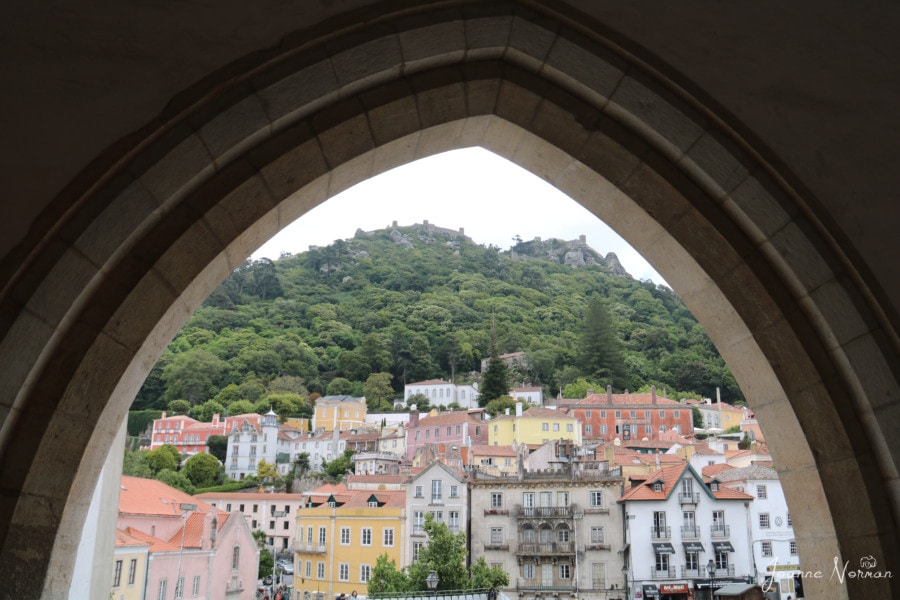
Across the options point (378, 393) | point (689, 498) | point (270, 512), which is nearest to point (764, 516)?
point (689, 498)

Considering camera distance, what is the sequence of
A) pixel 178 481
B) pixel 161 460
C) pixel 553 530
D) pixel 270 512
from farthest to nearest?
pixel 161 460 < pixel 178 481 < pixel 270 512 < pixel 553 530

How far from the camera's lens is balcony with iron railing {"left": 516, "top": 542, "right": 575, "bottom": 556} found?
30.8 metres

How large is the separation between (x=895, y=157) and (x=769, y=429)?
99 centimetres

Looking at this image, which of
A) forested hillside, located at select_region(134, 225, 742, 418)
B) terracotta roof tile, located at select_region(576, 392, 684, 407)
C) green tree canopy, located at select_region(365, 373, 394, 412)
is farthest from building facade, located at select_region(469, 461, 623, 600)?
green tree canopy, located at select_region(365, 373, 394, 412)

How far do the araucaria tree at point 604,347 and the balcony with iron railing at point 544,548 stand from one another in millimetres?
40968

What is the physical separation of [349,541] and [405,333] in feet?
172

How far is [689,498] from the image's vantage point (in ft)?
93.6

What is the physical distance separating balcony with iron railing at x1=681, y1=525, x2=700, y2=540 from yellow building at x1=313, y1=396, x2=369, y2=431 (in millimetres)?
44546

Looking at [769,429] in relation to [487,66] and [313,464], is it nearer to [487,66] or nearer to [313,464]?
[487,66]

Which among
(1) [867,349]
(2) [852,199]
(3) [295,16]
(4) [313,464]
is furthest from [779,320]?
(4) [313,464]

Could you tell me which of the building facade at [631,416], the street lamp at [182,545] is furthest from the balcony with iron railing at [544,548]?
the building facade at [631,416]

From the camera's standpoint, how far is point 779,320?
2.33 meters

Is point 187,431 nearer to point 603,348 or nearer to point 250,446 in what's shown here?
point 250,446

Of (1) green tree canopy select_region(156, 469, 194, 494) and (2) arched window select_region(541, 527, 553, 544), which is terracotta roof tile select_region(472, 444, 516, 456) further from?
A: (1) green tree canopy select_region(156, 469, 194, 494)
